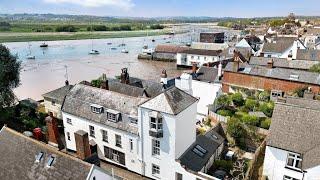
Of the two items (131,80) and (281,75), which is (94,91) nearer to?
(131,80)

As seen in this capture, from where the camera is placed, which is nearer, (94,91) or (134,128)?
(134,128)

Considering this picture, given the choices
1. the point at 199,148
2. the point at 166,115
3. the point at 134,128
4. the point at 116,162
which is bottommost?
the point at 116,162

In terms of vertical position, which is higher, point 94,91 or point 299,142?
point 94,91

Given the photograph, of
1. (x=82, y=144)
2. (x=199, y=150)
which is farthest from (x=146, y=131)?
(x=82, y=144)

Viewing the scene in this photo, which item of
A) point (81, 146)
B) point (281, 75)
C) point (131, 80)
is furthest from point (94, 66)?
point (81, 146)

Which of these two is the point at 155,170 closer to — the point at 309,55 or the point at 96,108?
the point at 96,108

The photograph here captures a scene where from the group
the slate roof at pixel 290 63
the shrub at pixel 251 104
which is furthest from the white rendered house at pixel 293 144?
the slate roof at pixel 290 63

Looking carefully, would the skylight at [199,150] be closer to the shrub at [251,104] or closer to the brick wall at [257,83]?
the shrub at [251,104]
